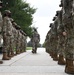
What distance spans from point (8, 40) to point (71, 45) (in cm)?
768

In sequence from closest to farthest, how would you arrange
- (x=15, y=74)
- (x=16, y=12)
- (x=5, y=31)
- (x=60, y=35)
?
(x=15, y=74)
(x=60, y=35)
(x=5, y=31)
(x=16, y=12)

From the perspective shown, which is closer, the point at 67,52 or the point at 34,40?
the point at 67,52

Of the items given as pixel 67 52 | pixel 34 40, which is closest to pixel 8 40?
pixel 67 52

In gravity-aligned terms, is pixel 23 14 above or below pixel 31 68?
above

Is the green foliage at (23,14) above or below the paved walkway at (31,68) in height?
above

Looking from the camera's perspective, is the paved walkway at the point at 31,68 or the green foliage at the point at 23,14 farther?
the green foliage at the point at 23,14

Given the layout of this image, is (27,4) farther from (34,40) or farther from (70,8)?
(70,8)

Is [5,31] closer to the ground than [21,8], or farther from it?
closer to the ground

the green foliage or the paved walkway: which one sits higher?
the green foliage

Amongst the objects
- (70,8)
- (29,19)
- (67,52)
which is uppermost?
(29,19)

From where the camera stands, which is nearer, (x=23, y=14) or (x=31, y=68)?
(x=31, y=68)

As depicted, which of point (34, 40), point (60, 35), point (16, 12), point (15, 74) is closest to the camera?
point (15, 74)

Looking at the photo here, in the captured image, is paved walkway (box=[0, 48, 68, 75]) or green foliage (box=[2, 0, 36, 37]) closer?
paved walkway (box=[0, 48, 68, 75])

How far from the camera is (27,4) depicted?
154 ft
